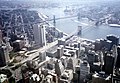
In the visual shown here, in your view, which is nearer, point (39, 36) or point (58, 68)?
point (58, 68)

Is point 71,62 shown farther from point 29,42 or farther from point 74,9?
point 74,9

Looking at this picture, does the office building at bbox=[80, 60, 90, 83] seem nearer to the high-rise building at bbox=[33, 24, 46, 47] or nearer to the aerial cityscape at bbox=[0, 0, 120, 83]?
the aerial cityscape at bbox=[0, 0, 120, 83]

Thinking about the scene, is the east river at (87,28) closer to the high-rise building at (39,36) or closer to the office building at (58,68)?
the high-rise building at (39,36)

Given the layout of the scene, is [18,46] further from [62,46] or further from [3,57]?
[62,46]

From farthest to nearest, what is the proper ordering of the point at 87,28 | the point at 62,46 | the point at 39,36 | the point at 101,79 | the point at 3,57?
1. the point at 87,28
2. the point at 39,36
3. the point at 62,46
4. the point at 3,57
5. the point at 101,79

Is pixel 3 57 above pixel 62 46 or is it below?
below

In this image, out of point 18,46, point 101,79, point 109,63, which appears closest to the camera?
point 101,79

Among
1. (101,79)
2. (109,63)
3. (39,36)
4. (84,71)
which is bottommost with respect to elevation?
(84,71)

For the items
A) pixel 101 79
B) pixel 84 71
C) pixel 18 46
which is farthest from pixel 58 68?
pixel 18 46

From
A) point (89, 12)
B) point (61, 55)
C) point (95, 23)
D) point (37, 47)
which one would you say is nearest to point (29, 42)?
point (37, 47)
